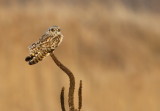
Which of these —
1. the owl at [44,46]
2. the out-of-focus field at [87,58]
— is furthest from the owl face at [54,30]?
the out-of-focus field at [87,58]

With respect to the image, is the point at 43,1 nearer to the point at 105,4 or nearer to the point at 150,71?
the point at 105,4

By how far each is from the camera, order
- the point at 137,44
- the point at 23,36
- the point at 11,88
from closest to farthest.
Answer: the point at 11,88 → the point at 23,36 → the point at 137,44

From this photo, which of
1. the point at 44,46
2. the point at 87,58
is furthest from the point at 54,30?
the point at 87,58

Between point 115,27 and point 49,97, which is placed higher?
point 115,27

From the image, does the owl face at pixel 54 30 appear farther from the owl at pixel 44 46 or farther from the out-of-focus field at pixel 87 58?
the out-of-focus field at pixel 87 58

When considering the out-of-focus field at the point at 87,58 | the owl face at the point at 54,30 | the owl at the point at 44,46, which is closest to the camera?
the owl at the point at 44,46

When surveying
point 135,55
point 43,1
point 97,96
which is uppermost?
point 43,1

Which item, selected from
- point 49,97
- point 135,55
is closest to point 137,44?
point 135,55
